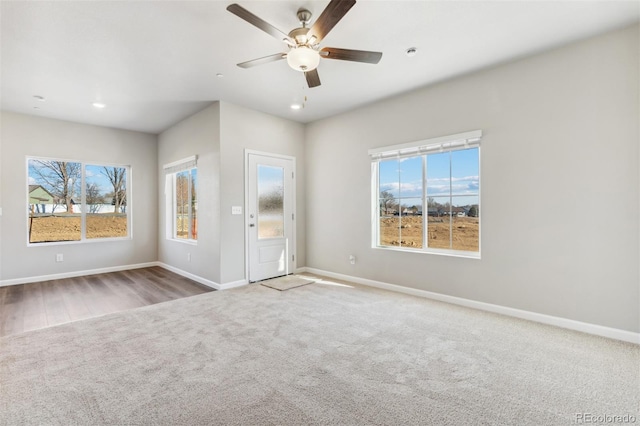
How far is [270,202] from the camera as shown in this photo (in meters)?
5.07

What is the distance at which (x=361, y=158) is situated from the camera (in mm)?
4680

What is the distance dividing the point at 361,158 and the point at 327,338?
2875mm

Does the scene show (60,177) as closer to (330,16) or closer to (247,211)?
(247,211)

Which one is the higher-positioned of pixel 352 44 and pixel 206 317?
pixel 352 44

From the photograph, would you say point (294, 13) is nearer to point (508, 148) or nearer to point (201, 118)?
point (508, 148)

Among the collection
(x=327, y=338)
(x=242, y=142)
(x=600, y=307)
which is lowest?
(x=327, y=338)

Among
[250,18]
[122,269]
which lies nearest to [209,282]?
[122,269]

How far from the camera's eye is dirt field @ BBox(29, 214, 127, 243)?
5.09 meters

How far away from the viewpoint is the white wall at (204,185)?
4.46 m

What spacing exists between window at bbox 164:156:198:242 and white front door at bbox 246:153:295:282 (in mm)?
1079

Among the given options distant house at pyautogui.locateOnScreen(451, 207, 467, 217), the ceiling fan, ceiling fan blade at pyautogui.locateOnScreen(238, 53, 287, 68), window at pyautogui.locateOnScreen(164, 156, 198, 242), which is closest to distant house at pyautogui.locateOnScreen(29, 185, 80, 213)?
window at pyautogui.locateOnScreen(164, 156, 198, 242)

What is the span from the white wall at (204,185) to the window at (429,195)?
2.42 metres

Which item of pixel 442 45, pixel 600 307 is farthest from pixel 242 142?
pixel 600 307

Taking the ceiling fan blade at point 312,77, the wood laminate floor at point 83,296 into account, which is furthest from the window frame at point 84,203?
the ceiling fan blade at point 312,77
